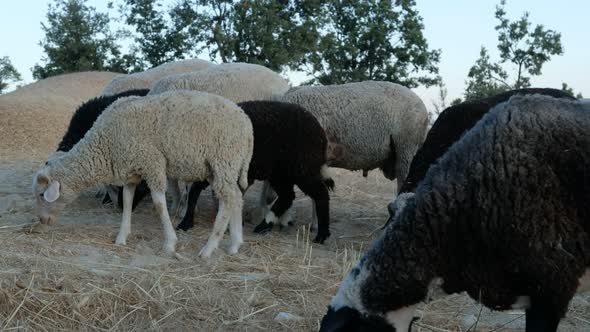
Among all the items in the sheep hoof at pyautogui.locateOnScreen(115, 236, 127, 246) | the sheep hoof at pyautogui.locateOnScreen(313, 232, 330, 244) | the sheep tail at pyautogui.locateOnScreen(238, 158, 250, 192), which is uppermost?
the sheep tail at pyautogui.locateOnScreen(238, 158, 250, 192)

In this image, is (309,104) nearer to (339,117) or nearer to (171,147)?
(339,117)

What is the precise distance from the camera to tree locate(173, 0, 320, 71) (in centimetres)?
2456

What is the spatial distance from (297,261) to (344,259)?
506 mm

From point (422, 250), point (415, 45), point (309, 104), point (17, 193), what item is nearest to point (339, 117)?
point (309, 104)

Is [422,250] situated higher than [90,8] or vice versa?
[90,8]

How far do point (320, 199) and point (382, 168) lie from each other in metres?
1.57

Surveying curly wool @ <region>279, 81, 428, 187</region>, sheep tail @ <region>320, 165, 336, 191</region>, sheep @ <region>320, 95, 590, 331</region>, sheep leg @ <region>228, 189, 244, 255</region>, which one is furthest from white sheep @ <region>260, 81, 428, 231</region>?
sheep @ <region>320, 95, 590, 331</region>

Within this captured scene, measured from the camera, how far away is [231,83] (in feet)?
32.5

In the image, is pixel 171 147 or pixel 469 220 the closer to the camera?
pixel 469 220

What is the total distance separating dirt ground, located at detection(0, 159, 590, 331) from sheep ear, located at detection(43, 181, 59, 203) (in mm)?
417

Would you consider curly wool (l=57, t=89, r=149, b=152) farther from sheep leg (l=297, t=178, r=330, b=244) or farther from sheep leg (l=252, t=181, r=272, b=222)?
sheep leg (l=297, t=178, r=330, b=244)

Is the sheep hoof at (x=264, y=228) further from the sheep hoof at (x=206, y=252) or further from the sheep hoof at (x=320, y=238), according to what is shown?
the sheep hoof at (x=206, y=252)

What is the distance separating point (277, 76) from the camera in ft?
33.9

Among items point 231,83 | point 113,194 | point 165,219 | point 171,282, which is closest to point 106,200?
point 113,194
